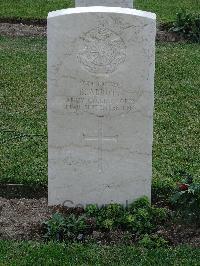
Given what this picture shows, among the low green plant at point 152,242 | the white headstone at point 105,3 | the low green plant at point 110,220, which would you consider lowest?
the low green plant at point 152,242

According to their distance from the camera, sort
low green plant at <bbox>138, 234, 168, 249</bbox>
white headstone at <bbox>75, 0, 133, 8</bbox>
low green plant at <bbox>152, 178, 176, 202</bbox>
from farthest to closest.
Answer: white headstone at <bbox>75, 0, 133, 8</bbox>
low green plant at <bbox>152, 178, 176, 202</bbox>
low green plant at <bbox>138, 234, 168, 249</bbox>

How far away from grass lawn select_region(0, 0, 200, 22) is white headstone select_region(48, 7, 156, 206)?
868cm

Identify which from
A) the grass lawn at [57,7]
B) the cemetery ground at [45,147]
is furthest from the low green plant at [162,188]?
the grass lawn at [57,7]

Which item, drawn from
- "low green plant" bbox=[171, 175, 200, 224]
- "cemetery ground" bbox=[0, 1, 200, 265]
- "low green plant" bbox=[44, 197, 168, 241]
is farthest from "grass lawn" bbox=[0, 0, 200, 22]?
"low green plant" bbox=[171, 175, 200, 224]

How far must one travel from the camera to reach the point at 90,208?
6.33m

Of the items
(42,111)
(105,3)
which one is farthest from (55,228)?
(105,3)

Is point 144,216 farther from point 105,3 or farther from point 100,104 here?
point 105,3

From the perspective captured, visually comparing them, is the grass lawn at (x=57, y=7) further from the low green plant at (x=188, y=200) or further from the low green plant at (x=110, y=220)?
the low green plant at (x=188, y=200)

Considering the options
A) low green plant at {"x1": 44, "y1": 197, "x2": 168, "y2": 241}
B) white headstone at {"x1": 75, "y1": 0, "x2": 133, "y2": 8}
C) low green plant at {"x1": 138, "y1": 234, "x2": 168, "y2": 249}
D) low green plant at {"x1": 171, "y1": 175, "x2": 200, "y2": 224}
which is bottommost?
low green plant at {"x1": 138, "y1": 234, "x2": 168, "y2": 249}

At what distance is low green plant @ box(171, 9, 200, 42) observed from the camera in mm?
13289

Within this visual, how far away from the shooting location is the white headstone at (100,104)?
236 inches

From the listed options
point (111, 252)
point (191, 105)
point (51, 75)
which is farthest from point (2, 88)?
point (111, 252)

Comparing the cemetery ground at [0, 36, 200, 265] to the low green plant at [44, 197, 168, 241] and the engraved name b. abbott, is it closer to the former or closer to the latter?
the low green plant at [44, 197, 168, 241]

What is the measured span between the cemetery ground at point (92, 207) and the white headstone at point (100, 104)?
276 mm
